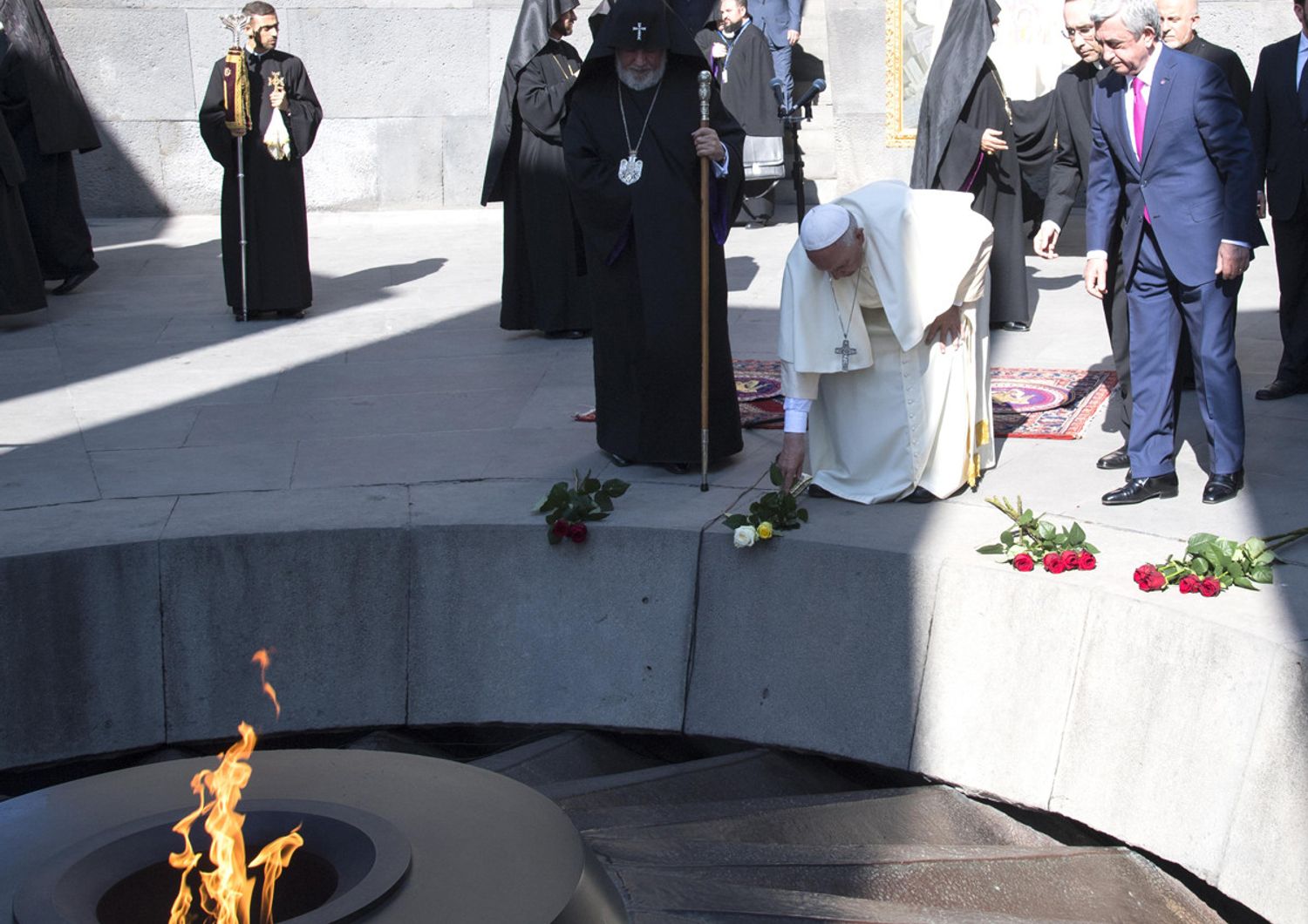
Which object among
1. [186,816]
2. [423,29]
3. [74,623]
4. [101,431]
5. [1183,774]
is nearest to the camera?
[186,816]

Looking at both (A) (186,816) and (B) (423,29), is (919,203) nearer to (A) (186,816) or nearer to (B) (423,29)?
(A) (186,816)

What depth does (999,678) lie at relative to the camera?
498 cm

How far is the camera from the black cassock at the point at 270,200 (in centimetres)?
908

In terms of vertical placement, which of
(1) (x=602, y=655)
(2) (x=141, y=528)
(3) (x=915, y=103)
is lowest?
(1) (x=602, y=655)

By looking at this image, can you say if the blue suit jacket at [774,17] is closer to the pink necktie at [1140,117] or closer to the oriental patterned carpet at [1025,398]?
the oriental patterned carpet at [1025,398]

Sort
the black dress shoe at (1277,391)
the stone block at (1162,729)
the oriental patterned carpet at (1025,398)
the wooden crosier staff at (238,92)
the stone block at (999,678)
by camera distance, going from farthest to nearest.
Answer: the wooden crosier staff at (238,92) → the black dress shoe at (1277,391) → the oriental patterned carpet at (1025,398) → the stone block at (999,678) → the stone block at (1162,729)

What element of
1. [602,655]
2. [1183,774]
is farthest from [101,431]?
[1183,774]

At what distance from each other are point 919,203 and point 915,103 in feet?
24.0

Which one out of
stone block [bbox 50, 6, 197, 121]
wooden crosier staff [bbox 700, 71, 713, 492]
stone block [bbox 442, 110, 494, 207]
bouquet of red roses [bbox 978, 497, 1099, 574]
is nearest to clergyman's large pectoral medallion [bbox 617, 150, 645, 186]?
wooden crosier staff [bbox 700, 71, 713, 492]

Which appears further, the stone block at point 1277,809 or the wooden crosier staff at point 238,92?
the wooden crosier staff at point 238,92

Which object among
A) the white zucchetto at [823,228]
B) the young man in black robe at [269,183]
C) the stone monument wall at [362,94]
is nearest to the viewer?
the white zucchetto at [823,228]

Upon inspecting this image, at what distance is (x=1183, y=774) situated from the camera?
4.54 meters

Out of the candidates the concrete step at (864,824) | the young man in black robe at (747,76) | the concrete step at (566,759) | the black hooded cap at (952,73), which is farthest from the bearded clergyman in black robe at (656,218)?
the young man in black robe at (747,76)

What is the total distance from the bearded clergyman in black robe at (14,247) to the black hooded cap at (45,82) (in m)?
0.69
